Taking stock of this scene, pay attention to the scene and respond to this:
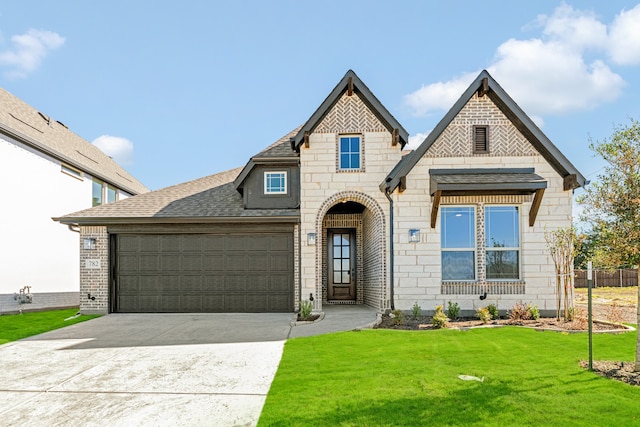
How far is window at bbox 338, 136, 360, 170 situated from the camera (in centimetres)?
1379

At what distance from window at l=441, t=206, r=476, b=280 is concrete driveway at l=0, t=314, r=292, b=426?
4.70m

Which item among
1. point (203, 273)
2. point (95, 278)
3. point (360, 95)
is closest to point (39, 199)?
point (95, 278)

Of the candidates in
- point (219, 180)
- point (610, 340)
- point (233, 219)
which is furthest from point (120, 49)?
point (610, 340)

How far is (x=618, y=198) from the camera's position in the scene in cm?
681

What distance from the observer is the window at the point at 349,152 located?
1379cm

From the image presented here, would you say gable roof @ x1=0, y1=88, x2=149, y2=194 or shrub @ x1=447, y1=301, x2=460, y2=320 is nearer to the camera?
shrub @ x1=447, y1=301, x2=460, y2=320

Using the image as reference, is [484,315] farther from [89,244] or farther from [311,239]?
[89,244]

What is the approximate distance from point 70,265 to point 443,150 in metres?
15.1

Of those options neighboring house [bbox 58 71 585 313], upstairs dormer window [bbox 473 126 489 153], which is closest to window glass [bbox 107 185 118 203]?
neighboring house [bbox 58 71 585 313]

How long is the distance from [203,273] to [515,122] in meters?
9.96

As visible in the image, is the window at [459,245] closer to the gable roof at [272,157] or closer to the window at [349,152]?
the window at [349,152]

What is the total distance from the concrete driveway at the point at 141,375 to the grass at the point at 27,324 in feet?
1.79

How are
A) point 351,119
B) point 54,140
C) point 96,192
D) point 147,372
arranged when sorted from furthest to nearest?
point 96,192 < point 54,140 < point 351,119 < point 147,372

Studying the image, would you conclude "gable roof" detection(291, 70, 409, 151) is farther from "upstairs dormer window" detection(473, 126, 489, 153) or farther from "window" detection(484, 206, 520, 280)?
"window" detection(484, 206, 520, 280)
